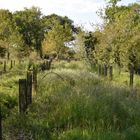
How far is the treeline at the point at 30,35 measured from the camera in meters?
52.9

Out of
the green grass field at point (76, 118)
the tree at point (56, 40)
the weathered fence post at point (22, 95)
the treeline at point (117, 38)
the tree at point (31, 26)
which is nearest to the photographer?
the green grass field at point (76, 118)

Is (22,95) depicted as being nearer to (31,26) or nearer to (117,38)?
(117,38)

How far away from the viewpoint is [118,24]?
1497 inches

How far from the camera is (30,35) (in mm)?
81250

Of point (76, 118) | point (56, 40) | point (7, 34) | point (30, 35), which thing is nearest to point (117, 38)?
point (7, 34)

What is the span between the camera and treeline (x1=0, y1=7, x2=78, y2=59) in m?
52.9

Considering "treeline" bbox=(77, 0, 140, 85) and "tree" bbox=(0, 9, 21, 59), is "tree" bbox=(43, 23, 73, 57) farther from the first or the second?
"treeline" bbox=(77, 0, 140, 85)

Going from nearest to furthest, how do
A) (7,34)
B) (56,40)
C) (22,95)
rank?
(22,95) → (7,34) → (56,40)

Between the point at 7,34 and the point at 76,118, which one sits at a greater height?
the point at 7,34

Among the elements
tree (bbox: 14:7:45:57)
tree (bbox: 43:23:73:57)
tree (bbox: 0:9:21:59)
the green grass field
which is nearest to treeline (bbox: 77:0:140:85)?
tree (bbox: 0:9:21:59)

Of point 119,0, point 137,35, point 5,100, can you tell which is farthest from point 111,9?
point 5,100

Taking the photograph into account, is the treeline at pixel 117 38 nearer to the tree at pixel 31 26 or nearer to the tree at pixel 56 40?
the tree at pixel 56 40

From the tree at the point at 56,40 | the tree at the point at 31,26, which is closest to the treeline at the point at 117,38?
the tree at the point at 56,40

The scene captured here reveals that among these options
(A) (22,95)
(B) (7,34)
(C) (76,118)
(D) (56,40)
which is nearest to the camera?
(C) (76,118)
